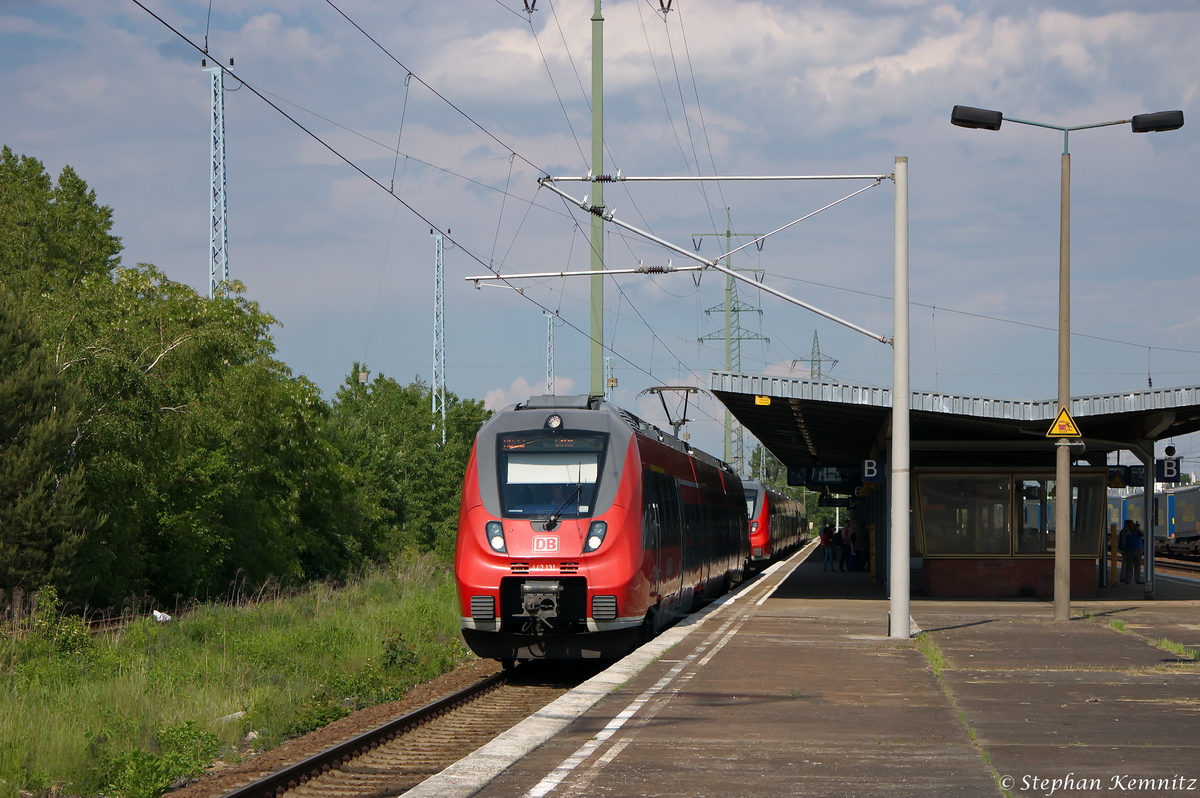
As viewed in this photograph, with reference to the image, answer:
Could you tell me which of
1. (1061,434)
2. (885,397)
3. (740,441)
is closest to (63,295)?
(885,397)

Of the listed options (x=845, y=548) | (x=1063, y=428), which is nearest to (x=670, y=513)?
(x=1063, y=428)

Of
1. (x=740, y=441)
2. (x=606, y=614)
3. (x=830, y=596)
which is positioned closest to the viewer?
(x=606, y=614)

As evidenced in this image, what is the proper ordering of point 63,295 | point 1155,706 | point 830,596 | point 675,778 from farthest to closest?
point 63,295 → point 830,596 → point 1155,706 → point 675,778

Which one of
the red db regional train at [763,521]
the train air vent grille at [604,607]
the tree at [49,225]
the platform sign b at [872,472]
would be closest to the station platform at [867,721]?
the train air vent grille at [604,607]

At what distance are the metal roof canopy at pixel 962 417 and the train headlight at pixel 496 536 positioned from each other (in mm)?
8361

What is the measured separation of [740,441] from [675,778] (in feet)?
234

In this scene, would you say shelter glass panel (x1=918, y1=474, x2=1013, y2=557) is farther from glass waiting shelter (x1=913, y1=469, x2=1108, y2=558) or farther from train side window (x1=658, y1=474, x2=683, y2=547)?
train side window (x1=658, y1=474, x2=683, y2=547)

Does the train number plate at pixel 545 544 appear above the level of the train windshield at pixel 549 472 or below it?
below

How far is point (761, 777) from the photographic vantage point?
22.7 feet

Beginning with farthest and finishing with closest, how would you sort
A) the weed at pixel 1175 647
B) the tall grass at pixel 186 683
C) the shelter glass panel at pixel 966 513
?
1. the shelter glass panel at pixel 966 513
2. the weed at pixel 1175 647
3. the tall grass at pixel 186 683

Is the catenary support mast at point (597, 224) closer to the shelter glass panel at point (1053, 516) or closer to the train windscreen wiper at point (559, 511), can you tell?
the train windscreen wiper at point (559, 511)

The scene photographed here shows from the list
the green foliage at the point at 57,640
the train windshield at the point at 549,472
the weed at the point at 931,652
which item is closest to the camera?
the weed at the point at 931,652

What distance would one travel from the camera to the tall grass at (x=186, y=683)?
362 inches

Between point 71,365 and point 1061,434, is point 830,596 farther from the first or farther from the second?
point 71,365
